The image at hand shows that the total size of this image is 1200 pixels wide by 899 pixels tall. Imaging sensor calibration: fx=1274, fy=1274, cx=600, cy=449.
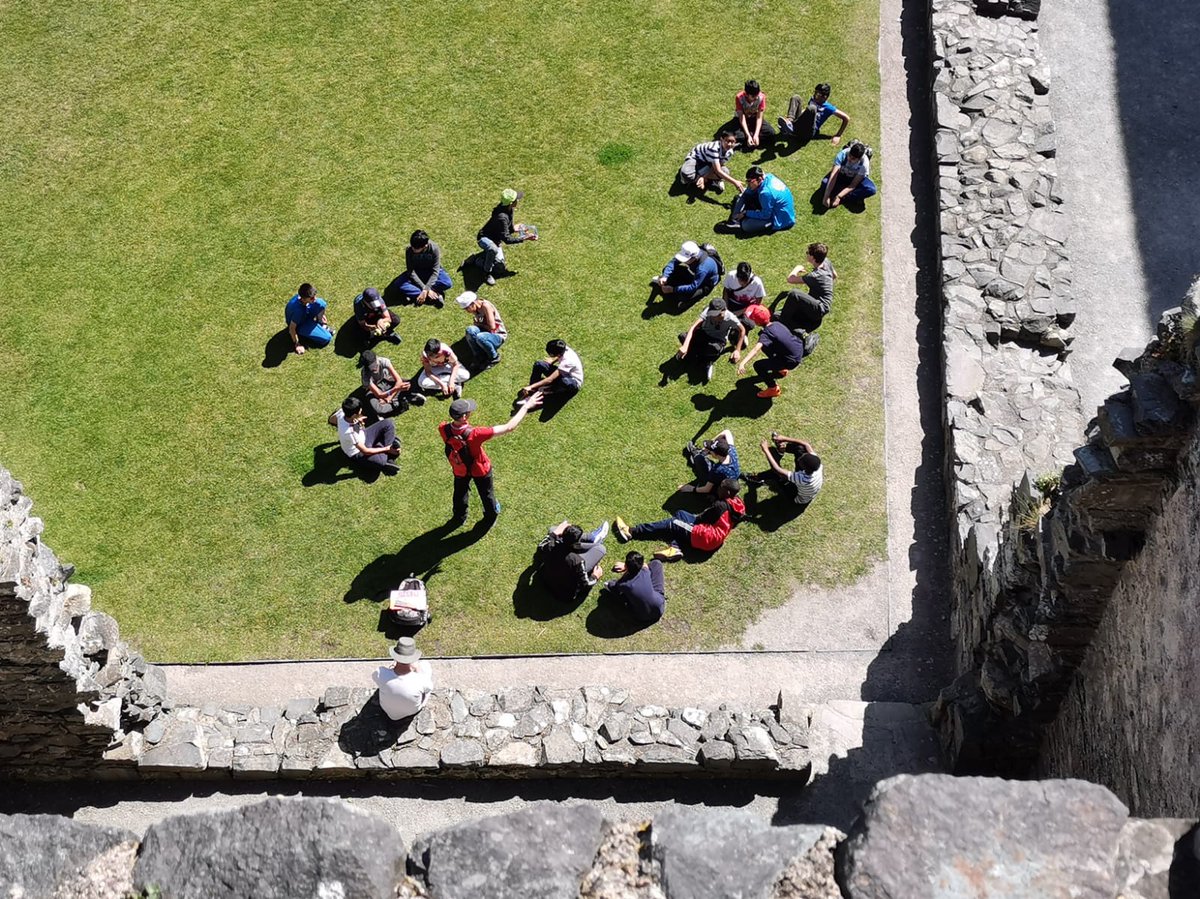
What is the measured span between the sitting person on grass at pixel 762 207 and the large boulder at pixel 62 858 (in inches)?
541

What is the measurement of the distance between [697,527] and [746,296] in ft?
12.1

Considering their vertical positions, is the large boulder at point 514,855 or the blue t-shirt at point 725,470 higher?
the blue t-shirt at point 725,470

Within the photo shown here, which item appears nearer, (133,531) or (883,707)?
(883,707)

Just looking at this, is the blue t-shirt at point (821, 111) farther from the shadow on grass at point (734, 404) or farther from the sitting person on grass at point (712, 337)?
the shadow on grass at point (734, 404)

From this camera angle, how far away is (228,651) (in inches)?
568

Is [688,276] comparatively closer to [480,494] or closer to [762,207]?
[762,207]

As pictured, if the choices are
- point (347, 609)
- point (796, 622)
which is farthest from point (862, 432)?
point (347, 609)

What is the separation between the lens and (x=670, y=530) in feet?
48.9

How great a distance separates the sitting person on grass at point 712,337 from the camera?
16094mm

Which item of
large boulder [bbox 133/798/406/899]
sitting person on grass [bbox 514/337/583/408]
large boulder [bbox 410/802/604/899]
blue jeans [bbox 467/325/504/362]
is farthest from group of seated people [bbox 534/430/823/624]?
large boulder [bbox 133/798/406/899]

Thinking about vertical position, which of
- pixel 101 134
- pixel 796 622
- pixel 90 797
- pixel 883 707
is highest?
pixel 101 134

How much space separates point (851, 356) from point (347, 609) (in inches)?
284

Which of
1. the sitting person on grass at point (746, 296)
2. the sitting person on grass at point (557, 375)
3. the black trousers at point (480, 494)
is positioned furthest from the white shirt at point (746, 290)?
the black trousers at point (480, 494)

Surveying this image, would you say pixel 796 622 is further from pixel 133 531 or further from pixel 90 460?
pixel 90 460
